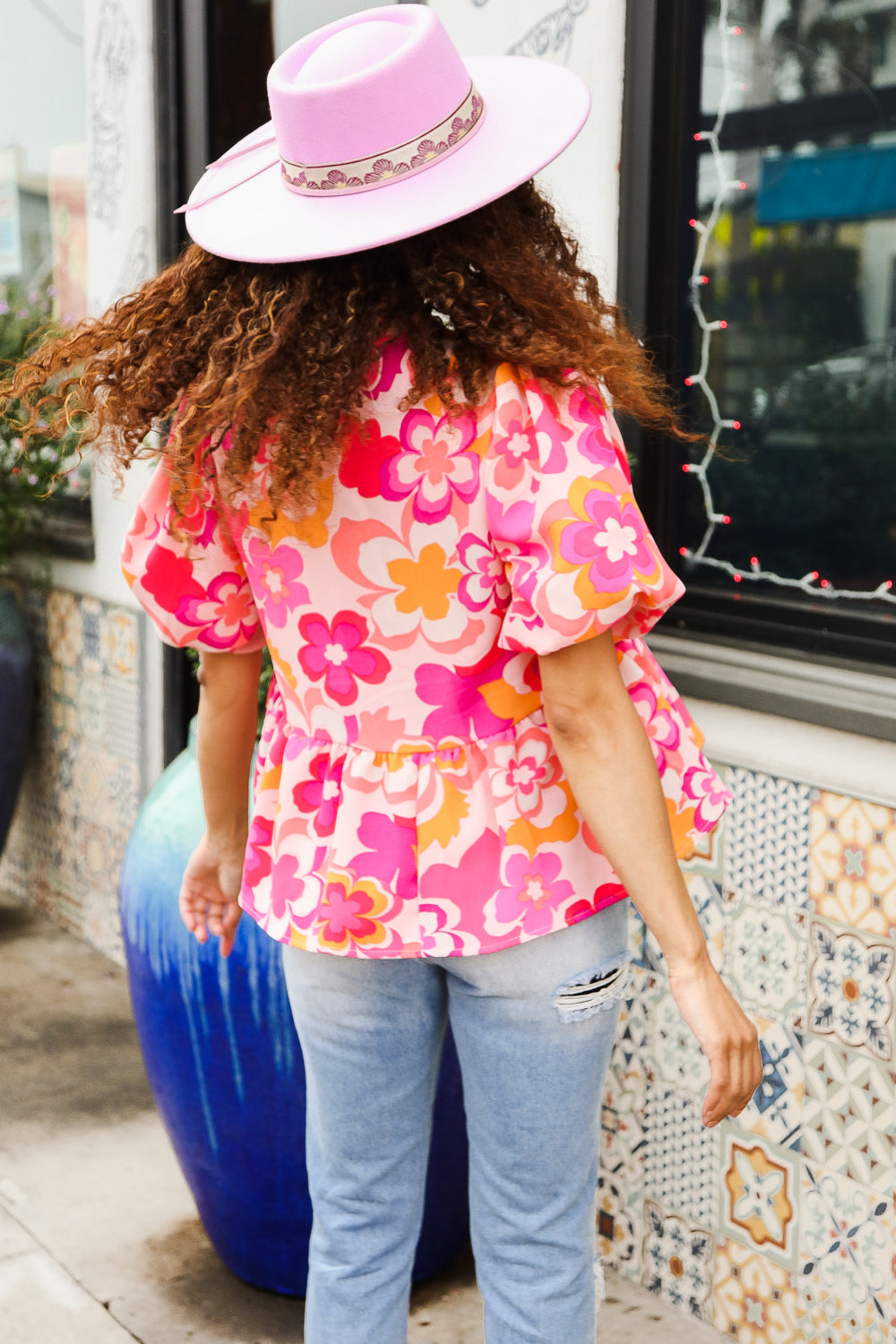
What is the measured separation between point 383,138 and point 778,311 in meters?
1.00

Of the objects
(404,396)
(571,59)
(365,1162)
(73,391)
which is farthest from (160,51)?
(365,1162)

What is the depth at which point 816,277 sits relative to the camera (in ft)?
6.48

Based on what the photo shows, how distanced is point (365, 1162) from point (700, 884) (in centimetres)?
82

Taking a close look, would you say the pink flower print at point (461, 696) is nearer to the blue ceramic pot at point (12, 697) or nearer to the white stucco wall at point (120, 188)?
the white stucco wall at point (120, 188)

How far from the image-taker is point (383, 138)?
3.91 feet

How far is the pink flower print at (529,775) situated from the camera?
131 centimetres

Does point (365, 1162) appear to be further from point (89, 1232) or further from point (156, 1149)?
point (156, 1149)

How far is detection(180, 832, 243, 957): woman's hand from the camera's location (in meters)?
1.73

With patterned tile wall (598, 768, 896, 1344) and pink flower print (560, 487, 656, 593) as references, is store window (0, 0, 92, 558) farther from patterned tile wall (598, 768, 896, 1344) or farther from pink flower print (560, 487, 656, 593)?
pink flower print (560, 487, 656, 593)

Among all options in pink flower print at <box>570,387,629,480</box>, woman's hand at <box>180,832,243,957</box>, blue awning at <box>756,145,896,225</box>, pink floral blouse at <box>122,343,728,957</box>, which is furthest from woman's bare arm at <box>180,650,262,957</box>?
blue awning at <box>756,145,896,225</box>

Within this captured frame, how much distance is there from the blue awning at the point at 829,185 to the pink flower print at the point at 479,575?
39.0 inches

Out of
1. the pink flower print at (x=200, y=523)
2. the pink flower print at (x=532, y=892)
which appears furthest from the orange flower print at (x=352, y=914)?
the pink flower print at (x=200, y=523)

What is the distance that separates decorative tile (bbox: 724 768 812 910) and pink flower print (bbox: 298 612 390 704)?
0.86 meters

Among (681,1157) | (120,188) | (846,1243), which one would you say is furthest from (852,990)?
(120,188)
